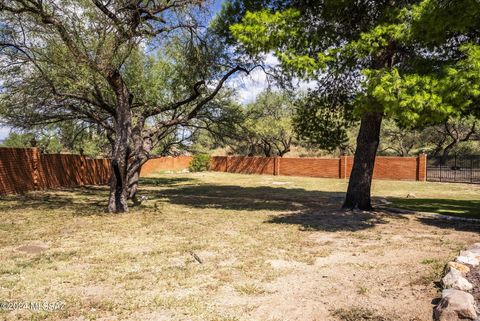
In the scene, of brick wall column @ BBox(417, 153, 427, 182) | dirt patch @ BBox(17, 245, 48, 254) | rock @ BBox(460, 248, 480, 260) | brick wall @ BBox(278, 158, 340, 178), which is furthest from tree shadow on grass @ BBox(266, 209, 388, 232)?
brick wall @ BBox(278, 158, 340, 178)

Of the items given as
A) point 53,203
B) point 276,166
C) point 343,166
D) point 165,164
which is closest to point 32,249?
point 53,203

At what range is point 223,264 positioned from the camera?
243 inches

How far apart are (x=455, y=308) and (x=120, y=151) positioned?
9.22 metres

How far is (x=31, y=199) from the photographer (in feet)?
44.8

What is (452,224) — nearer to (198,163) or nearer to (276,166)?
(276,166)

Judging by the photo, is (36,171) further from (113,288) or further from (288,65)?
(113,288)

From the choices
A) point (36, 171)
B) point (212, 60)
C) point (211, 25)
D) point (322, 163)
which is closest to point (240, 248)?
point (212, 60)

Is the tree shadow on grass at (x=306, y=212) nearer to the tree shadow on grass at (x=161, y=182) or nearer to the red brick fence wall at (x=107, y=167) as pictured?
the red brick fence wall at (x=107, y=167)

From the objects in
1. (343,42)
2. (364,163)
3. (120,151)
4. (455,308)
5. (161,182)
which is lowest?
(161,182)

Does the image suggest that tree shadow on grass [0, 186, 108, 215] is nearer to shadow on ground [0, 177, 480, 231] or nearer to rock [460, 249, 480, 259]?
shadow on ground [0, 177, 480, 231]

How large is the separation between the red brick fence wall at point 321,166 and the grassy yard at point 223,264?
17061mm

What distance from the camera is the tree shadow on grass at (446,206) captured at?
1237 cm

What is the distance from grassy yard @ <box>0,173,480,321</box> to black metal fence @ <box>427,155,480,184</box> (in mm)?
16785

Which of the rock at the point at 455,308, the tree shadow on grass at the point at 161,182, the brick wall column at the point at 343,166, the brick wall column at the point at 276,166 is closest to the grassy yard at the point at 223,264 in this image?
the rock at the point at 455,308
